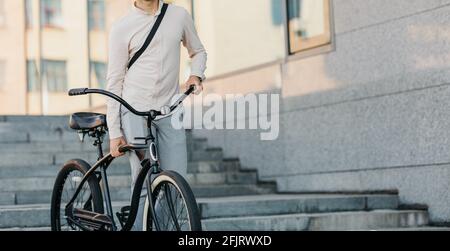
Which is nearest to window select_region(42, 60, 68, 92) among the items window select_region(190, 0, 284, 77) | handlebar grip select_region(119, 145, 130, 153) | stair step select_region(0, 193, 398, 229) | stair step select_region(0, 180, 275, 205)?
window select_region(190, 0, 284, 77)

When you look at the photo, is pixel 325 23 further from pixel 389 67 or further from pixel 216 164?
pixel 216 164

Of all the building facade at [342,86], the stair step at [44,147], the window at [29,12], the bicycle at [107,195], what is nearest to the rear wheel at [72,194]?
the bicycle at [107,195]

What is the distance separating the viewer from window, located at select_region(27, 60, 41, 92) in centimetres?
1364

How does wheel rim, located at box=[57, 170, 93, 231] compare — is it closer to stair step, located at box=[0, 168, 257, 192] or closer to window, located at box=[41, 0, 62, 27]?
stair step, located at box=[0, 168, 257, 192]

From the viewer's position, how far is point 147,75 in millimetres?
4762

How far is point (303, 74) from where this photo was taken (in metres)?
9.01

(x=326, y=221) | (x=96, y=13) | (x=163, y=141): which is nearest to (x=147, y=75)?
(x=163, y=141)

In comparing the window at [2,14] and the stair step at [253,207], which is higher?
the window at [2,14]

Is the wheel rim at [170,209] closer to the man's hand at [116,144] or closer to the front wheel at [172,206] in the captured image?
the front wheel at [172,206]

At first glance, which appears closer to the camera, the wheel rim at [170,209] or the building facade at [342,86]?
the wheel rim at [170,209]

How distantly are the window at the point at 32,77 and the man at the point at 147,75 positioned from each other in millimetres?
9141

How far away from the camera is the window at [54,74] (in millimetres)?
13695

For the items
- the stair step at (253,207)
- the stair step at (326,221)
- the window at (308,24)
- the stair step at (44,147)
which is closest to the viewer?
the stair step at (253,207)
